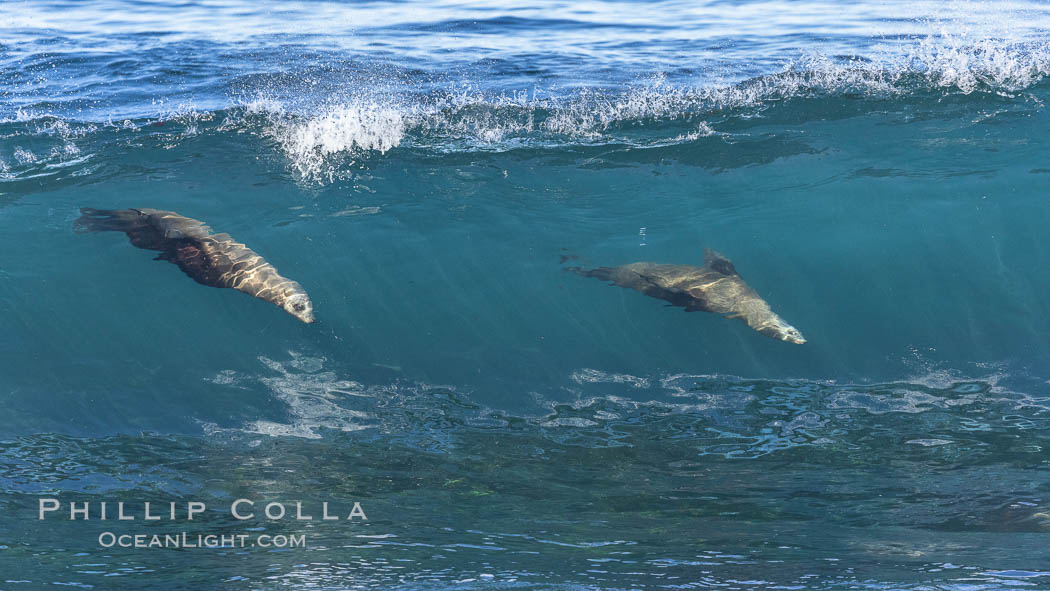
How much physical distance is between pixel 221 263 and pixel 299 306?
102cm

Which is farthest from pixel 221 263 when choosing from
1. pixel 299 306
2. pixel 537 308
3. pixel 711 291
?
pixel 711 291

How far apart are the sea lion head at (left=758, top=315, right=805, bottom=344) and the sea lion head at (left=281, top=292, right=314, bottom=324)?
507 centimetres

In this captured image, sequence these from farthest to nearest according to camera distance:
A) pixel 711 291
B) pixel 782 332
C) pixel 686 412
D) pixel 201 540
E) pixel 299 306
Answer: pixel 299 306, pixel 711 291, pixel 782 332, pixel 686 412, pixel 201 540

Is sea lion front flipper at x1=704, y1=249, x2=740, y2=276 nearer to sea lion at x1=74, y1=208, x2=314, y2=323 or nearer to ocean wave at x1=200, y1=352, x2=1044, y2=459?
ocean wave at x1=200, y1=352, x2=1044, y2=459

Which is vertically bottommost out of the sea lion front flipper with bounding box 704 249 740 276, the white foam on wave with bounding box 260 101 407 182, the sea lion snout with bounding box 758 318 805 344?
the sea lion snout with bounding box 758 318 805 344

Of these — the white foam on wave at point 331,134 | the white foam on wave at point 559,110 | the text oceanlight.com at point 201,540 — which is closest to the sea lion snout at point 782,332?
the white foam on wave at point 559,110

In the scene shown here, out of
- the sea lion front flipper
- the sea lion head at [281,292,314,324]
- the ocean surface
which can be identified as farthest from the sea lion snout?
the sea lion head at [281,292,314,324]

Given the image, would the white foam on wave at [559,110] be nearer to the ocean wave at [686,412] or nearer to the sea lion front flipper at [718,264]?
the sea lion front flipper at [718,264]

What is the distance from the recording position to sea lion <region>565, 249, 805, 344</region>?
914 cm

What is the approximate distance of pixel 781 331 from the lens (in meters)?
9.04

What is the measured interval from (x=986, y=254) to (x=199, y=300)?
1056 centimetres

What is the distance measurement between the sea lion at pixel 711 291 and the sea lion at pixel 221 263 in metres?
3.89

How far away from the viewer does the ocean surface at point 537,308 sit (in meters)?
6.36

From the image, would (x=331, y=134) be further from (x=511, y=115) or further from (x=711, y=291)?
(x=711, y=291)
